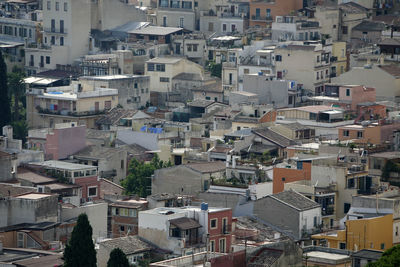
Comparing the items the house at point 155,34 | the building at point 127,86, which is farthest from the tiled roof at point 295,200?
the house at point 155,34

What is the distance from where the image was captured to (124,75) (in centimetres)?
12231

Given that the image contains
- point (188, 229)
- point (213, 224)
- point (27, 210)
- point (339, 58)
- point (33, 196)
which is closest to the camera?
point (188, 229)

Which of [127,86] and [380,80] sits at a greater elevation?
[380,80]

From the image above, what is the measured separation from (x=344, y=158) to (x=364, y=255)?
18170 mm

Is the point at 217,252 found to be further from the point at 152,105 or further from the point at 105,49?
the point at 105,49

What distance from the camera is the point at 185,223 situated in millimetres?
80750

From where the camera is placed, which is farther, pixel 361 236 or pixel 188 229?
pixel 361 236

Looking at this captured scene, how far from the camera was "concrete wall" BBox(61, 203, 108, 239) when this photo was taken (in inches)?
3364

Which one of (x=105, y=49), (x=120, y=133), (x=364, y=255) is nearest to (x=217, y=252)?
(x=364, y=255)

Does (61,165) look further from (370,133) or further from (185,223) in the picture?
→ (370,133)

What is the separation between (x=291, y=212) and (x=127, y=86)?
120ft

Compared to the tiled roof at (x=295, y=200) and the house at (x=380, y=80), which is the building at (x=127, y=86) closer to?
the house at (x=380, y=80)

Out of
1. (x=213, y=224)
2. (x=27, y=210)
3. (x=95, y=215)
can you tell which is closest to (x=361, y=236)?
(x=213, y=224)

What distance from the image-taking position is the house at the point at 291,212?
278 feet
